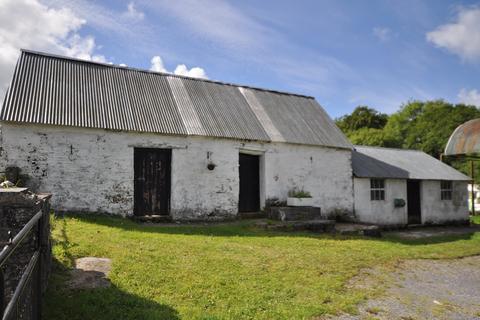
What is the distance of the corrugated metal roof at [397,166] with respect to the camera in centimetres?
1714

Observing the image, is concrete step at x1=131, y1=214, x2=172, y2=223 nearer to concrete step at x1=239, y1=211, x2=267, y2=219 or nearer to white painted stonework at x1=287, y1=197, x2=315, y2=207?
concrete step at x1=239, y1=211, x2=267, y2=219

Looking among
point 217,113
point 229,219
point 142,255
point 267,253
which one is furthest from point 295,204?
point 142,255

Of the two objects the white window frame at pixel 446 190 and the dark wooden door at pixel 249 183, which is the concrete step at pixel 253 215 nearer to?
the dark wooden door at pixel 249 183

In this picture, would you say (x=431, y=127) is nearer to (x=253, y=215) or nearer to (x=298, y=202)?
(x=298, y=202)

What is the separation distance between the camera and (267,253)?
8094mm

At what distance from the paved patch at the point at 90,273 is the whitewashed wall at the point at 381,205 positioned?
12282mm

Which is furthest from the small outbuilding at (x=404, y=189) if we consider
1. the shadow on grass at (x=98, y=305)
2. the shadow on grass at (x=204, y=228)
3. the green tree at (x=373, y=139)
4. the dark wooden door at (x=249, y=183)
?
the green tree at (x=373, y=139)

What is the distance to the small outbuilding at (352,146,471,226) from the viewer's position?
1652cm

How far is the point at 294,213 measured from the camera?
12.8m

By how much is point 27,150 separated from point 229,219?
6566 millimetres

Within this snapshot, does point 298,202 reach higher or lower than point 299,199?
lower

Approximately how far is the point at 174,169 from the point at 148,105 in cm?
252

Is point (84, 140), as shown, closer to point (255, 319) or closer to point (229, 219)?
point (229, 219)

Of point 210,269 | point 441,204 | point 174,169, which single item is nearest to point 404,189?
point 441,204
